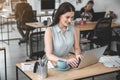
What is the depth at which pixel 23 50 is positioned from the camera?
652 centimetres

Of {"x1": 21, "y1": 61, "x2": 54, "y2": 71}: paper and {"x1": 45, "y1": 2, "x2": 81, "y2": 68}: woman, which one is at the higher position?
{"x1": 45, "y1": 2, "x2": 81, "y2": 68}: woman

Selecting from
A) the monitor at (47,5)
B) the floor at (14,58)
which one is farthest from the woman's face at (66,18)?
the monitor at (47,5)

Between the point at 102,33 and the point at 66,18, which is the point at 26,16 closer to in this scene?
the point at 102,33

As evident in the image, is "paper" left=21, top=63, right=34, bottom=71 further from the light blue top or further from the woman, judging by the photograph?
the light blue top

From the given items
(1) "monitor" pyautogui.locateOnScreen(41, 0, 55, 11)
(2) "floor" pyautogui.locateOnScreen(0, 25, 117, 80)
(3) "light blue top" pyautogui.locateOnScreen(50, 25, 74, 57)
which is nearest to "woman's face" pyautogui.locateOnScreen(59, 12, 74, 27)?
(3) "light blue top" pyautogui.locateOnScreen(50, 25, 74, 57)

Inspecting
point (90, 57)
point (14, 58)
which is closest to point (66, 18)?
point (90, 57)

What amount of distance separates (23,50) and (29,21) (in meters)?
0.84

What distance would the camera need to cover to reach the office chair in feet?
17.3

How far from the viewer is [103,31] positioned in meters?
5.38

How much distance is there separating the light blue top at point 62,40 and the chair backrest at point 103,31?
84.1 inches

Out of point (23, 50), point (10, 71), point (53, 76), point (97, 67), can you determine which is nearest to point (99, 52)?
point (97, 67)

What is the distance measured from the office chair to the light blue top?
2135 mm

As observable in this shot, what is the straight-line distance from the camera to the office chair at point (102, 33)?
17.3 ft

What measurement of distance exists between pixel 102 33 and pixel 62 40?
244 centimetres
